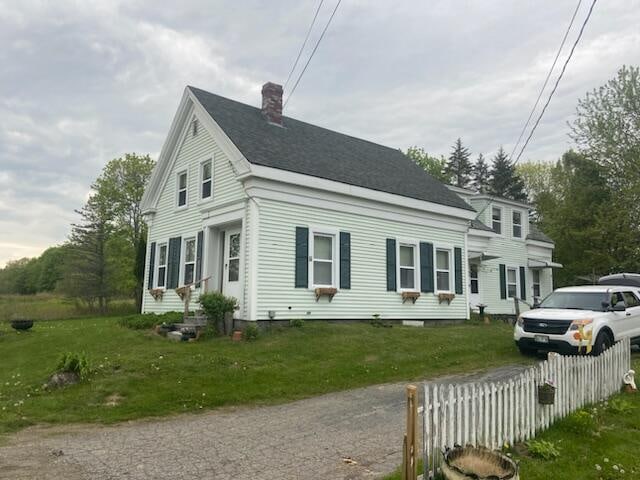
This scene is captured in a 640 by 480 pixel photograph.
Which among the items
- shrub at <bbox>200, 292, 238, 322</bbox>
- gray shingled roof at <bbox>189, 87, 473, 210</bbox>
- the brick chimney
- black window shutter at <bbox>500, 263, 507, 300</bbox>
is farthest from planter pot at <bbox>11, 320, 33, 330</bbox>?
black window shutter at <bbox>500, 263, 507, 300</bbox>

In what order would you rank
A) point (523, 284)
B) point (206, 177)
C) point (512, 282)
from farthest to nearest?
point (523, 284), point (512, 282), point (206, 177)

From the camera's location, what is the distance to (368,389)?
9203 millimetres

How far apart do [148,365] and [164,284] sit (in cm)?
872

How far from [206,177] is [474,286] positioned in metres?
13.8

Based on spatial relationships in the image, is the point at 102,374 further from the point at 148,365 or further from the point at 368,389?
the point at 368,389

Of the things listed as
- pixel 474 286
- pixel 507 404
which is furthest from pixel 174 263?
pixel 507 404

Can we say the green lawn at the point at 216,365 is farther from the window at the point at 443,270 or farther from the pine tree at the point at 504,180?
the pine tree at the point at 504,180

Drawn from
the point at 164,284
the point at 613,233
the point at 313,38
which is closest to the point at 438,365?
the point at 313,38

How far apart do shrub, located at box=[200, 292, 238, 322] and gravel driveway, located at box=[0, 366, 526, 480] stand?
18.8 feet

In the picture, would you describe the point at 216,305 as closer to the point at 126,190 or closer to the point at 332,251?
the point at 332,251

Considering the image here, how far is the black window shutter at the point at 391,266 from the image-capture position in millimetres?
16719

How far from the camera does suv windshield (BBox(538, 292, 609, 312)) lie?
12.1 metres

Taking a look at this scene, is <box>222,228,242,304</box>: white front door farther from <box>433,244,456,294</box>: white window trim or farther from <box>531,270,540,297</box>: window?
<box>531,270,540,297</box>: window

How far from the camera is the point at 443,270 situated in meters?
18.7
